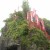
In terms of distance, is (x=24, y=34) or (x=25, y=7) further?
(x=25, y=7)

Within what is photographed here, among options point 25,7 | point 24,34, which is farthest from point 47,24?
point 24,34

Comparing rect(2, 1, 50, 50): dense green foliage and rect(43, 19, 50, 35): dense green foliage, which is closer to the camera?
rect(2, 1, 50, 50): dense green foliage

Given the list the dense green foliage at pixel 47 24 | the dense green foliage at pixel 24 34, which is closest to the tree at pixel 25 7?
the dense green foliage at pixel 24 34

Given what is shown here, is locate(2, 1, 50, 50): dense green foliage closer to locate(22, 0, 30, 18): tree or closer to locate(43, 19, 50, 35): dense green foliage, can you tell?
locate(22, 0, 30, 18): tree

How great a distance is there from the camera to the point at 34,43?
1098cm

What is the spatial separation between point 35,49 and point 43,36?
0.89m

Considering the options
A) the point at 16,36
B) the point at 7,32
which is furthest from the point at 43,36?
the point at 7,32

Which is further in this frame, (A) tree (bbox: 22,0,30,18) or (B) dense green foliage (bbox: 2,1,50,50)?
(A) tree (bbox: 22,0,30,18)

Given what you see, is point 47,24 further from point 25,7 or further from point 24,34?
point 24,34

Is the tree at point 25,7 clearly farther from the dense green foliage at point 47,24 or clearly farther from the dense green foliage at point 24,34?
the dense green foliage at point 47,24

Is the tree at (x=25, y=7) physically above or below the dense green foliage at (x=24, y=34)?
above

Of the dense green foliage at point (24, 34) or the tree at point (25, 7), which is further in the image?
the tree at point (25, 7)

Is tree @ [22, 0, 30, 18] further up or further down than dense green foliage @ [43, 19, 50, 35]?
further up

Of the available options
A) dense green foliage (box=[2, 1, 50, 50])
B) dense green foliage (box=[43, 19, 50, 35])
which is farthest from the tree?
dense green foliage (box=[43, 19, 50, 35])
